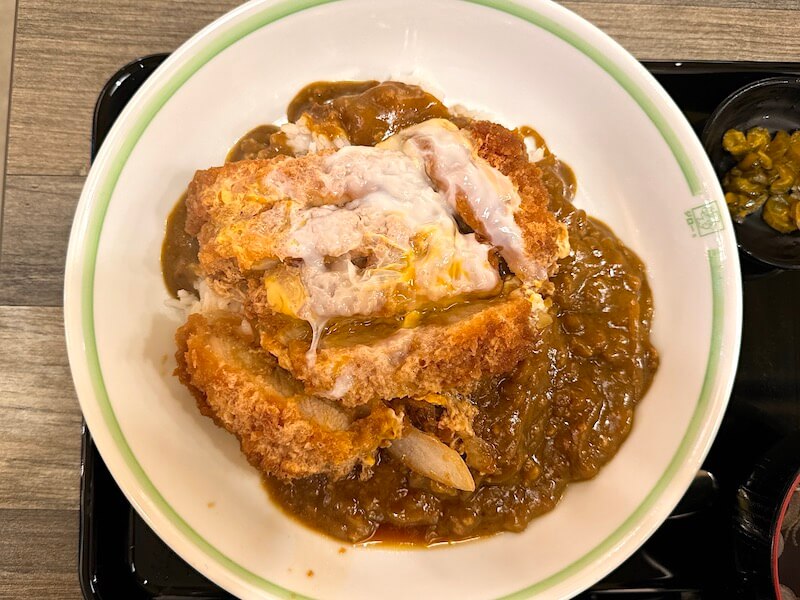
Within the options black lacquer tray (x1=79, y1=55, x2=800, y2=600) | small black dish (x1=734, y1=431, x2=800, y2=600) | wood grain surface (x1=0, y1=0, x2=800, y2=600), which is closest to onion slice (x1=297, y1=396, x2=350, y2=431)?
black lacquer tray (x1=79, y1=55, x2=800, y2=600)

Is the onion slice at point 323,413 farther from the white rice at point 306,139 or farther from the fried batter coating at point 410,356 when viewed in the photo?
the white rice at point 306,139

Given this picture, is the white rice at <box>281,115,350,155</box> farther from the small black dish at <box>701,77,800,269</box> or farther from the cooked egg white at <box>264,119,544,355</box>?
the small black dish at <box>701,77,800,269</box>

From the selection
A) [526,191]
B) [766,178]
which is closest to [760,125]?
[766,178]

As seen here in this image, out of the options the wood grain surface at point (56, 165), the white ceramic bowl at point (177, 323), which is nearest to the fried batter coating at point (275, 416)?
the white ceramic bowl at point (177, 323)

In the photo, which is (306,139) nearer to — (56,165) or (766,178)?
(56,165)

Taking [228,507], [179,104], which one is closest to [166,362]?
[228,507]

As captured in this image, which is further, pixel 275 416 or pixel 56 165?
pixel 56 165

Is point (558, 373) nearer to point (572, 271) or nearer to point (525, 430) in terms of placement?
point (525, 430)
